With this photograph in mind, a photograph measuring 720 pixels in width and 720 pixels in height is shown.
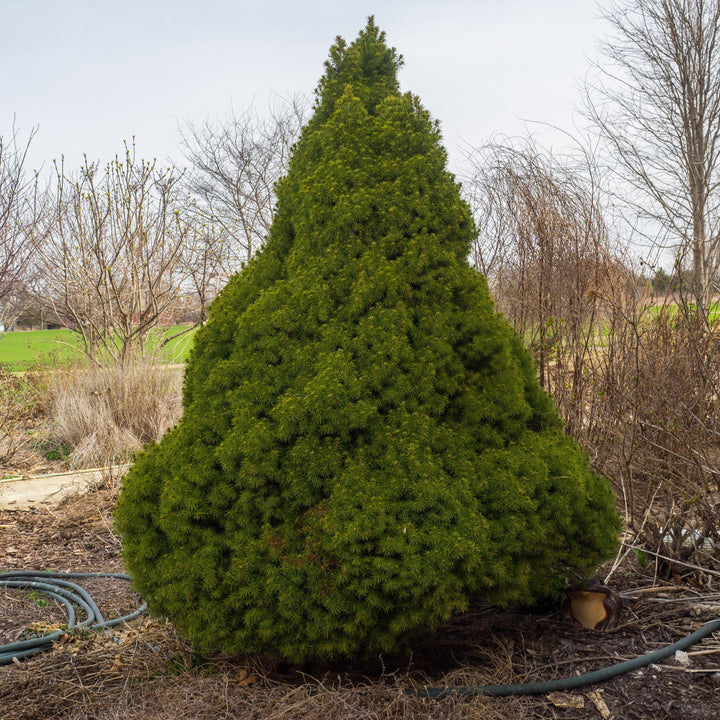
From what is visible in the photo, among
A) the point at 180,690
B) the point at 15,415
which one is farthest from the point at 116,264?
the point at 180,690

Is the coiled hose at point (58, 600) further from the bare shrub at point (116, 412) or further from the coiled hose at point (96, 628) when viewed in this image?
the bare shrub at point (116, 412)

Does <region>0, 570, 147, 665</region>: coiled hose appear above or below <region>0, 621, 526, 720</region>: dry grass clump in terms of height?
below

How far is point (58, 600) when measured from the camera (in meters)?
3.76

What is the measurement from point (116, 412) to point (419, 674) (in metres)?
6.25

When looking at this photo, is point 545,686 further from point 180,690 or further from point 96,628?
point 96,628

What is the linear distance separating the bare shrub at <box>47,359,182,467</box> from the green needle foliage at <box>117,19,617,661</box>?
16.6 feet

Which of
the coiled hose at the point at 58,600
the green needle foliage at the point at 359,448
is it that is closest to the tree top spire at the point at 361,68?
the green needle foliage at the point at 359,448

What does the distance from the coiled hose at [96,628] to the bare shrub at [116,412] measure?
309 centimetres

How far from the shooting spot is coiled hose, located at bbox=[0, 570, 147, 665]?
3.04m

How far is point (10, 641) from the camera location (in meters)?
3.29

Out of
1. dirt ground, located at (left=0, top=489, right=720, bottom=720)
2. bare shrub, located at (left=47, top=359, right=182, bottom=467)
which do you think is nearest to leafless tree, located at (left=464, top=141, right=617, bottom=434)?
dirt ground, located at (left=0, top=489, right=720, bottom=720)

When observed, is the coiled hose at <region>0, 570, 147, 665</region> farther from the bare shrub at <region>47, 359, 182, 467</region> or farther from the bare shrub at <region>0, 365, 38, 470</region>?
the bare shrub at <region>47, 359, 182, 467</region>

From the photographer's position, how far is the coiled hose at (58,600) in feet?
9.97

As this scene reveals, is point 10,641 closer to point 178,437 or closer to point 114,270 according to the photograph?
point 178,437
